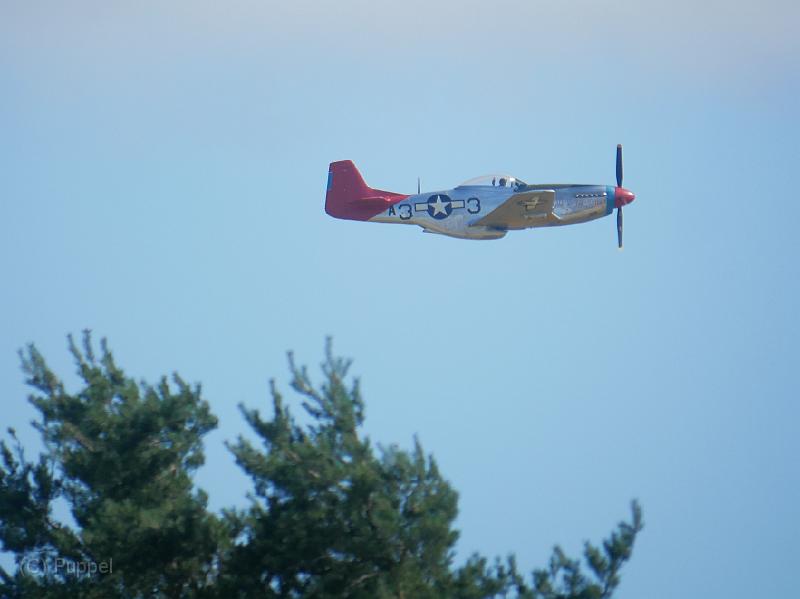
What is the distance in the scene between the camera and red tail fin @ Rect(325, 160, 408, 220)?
37.2m

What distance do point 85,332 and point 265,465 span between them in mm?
7662

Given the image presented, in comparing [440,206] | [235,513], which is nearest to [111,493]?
[235,513]

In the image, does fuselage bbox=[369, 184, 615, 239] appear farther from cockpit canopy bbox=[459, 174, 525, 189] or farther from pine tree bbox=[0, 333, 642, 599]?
pine tree bbox=[0, 333, 642, 599]

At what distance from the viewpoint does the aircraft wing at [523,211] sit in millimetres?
34531

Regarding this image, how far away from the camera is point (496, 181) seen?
35.4m

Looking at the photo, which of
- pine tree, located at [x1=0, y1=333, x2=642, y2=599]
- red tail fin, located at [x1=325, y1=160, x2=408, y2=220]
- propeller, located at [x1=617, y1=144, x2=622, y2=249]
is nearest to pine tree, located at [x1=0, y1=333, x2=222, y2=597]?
pine tree, located at [x1=0, y1=333, x2=642, y2=599]

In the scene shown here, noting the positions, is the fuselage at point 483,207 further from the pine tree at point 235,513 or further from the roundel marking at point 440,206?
the pine tree at point 235,513

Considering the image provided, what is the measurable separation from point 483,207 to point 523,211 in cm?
112

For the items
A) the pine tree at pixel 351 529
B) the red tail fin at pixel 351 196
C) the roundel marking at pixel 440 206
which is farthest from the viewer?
the red tail fin at pixel 351 196

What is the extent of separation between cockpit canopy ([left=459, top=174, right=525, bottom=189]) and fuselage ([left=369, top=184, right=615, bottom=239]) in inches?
2.4

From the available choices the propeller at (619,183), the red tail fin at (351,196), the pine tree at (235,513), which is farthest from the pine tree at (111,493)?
the propeller at (619,183)

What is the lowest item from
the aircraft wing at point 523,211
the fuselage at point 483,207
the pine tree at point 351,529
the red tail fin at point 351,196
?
the pine tree at point 351,529

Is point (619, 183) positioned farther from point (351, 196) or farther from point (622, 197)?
point (351, 196)

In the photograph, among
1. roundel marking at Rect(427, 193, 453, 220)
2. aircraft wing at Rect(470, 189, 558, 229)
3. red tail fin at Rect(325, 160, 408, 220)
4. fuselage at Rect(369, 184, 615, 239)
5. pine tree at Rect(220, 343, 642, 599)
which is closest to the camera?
pine tree at Rect(220, 343, 642, 599)
